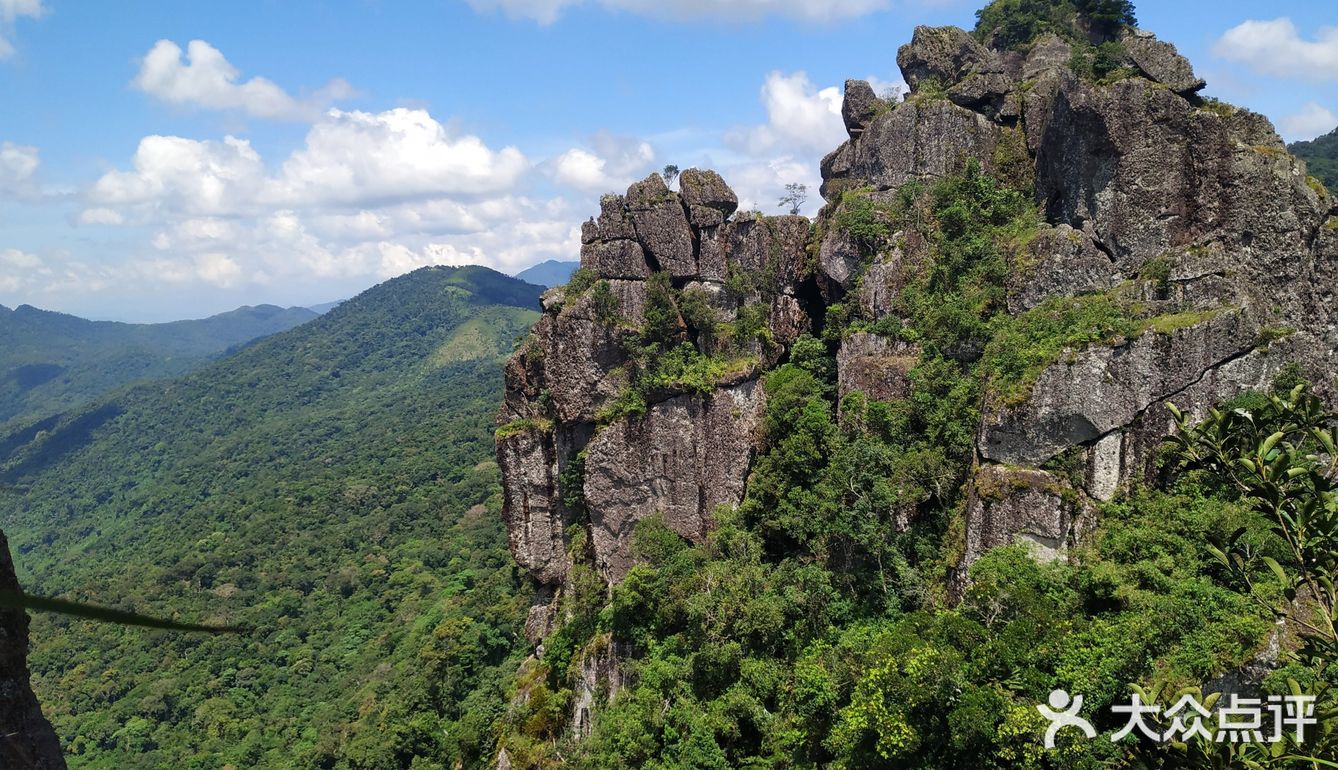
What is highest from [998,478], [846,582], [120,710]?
[998,478]

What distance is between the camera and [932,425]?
2366 cm

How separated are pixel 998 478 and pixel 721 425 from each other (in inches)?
473

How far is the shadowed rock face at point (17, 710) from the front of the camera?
13.4ft

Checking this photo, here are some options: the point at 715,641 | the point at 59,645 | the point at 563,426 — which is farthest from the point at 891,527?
the point at 59,645

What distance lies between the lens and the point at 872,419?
2544 centimetres

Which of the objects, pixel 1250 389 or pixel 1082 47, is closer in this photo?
pixel 1250 389

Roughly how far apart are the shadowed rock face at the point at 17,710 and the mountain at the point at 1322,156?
48837 mm

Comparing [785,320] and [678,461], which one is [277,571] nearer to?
[678,461]

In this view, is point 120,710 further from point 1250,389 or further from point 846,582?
point 1250,389

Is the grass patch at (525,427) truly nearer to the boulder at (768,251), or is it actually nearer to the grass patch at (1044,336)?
the boulder at (768,251)

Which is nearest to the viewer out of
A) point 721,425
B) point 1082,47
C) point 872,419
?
point 872,419

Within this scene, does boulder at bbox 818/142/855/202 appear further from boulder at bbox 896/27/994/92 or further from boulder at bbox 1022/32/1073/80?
boulder at bbox 1022/32/1073/80

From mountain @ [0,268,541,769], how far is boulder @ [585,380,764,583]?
1202 cm

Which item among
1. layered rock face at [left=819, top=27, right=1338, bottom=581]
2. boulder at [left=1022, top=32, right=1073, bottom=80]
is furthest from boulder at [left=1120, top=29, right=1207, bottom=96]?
boulder at [left=1022, top=32, right=1073, bottom=80]
